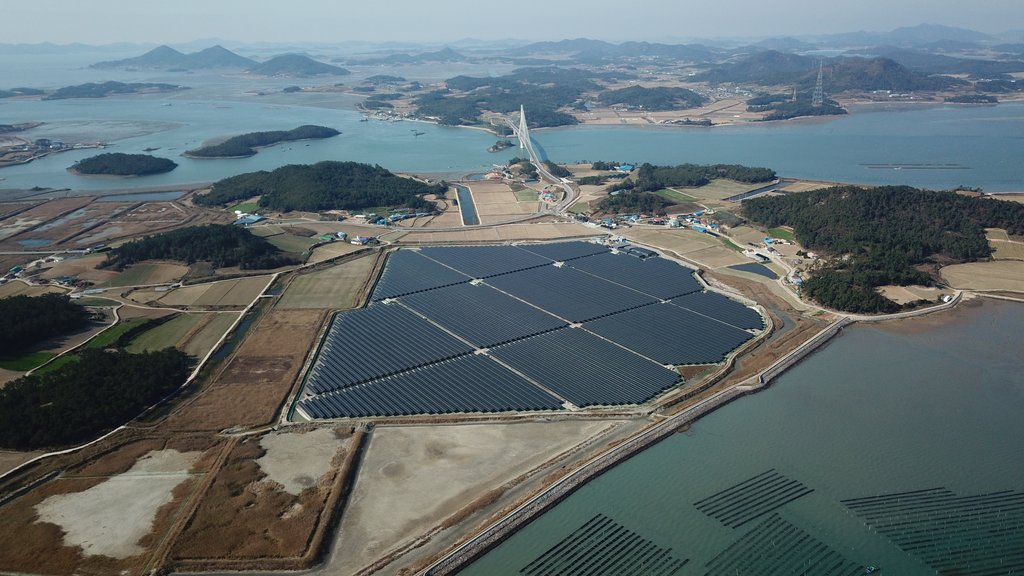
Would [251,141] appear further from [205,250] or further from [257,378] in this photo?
[257,378]

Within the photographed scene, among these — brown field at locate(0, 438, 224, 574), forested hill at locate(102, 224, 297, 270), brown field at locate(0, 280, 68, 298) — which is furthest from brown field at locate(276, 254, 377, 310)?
brown field at locate(0, 280, 68, 298)

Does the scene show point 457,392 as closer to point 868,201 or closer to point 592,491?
point 592,491

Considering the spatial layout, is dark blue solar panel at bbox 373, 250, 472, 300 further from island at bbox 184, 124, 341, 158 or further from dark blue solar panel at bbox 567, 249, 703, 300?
island at bbox 184, 124, 341, 158

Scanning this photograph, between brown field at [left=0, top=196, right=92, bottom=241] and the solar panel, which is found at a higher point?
brown field at [left=0, top=196, right=92, bottom=241]

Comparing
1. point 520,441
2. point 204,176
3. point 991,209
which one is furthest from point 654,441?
point 204,176

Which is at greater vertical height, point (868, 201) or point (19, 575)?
point (868, 201)
